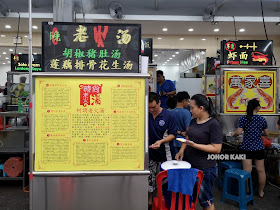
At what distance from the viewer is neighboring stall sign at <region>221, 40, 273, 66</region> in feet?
17.1

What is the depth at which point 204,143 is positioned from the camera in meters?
2.60

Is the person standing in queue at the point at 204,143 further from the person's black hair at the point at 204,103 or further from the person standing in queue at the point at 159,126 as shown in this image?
the person standing in queue at the point at 159,126

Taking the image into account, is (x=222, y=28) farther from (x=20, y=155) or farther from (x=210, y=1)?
(x=20, y=155)

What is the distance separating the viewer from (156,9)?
315 inches

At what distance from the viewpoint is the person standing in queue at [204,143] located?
252cm

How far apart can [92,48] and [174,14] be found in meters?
6.96

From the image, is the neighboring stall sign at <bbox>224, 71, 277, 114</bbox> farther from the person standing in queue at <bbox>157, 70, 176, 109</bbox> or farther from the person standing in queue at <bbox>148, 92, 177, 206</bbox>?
the person standing in queue at <bbox>148, 92, 177, 206</bbox>

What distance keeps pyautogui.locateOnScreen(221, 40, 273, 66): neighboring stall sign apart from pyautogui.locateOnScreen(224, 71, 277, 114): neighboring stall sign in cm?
23

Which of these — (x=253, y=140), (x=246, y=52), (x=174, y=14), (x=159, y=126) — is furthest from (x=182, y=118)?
(x=174, y=14)

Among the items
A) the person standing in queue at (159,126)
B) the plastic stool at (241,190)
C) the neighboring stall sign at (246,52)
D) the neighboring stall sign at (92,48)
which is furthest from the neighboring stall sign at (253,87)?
the neighboring stall sign at (92,48)

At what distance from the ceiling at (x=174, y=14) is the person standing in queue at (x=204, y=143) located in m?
4.76

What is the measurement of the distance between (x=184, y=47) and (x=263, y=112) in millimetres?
6399

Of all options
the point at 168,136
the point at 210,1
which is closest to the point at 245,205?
the point at 168,136

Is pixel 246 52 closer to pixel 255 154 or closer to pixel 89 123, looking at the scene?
pixel 255 154
